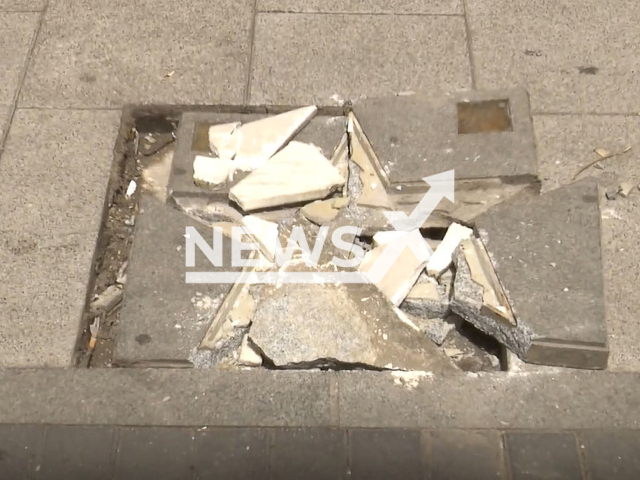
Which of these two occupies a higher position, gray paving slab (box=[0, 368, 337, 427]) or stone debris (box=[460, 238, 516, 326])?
stone debris (box=[460, 238, 516, 326])

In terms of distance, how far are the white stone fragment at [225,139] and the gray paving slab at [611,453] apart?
71.5 inches

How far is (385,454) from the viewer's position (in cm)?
215

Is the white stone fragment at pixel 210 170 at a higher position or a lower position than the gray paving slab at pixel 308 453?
higher

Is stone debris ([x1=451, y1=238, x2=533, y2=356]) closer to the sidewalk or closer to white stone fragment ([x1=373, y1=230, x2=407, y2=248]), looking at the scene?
the sidewalk

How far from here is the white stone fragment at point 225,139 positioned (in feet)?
8.97

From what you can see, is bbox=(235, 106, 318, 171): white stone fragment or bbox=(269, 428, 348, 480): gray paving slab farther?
bbox=(235, 106, 318, 171): white stone fragment

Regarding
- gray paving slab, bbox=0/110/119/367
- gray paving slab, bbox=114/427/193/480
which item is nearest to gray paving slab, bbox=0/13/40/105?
gray paving slab, bbox=0/110/119/367

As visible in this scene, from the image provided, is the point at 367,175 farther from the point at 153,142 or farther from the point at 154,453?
the point at 154,453

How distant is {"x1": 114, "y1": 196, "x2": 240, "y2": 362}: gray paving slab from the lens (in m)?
2.31

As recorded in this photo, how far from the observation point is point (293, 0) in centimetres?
339

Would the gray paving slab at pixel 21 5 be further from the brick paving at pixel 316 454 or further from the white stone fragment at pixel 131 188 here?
the brick paving at pixel 316 454

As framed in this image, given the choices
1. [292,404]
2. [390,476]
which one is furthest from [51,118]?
[390,476]

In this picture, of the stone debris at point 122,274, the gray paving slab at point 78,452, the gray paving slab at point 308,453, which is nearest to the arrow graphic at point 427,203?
the gray paving slab at point 308,453

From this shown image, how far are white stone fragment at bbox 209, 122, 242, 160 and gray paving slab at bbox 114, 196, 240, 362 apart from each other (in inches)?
13.8
